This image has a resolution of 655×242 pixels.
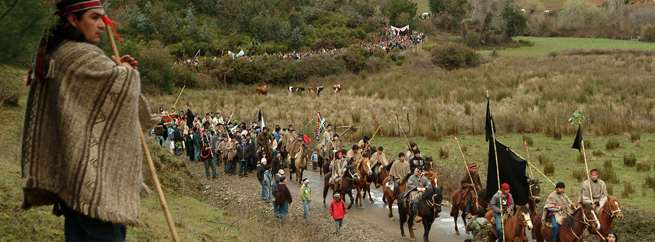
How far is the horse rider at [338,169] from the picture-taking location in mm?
14484

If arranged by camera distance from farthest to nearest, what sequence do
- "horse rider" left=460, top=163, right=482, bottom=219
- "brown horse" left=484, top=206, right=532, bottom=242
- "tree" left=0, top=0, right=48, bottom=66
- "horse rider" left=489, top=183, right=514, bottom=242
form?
1. "horse rider" left=460, top=163, right=482, bottom=219
2. "horse rider" left=489, top=183, right=514, bottom=242
3. "brown horse" left=484, top=206, right=532, bottom=242
4. "tree" left=0, top=0, right=48, bottom=66

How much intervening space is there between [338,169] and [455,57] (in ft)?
137

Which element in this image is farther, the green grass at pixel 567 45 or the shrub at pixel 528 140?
the green grass at pixel 567 45

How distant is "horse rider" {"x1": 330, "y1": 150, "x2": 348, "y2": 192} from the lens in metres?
14.5

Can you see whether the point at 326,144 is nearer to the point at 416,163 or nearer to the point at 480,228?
the point at 416,163

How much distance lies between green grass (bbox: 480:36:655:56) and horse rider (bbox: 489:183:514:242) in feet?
173

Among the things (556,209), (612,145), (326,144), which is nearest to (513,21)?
(612,145)

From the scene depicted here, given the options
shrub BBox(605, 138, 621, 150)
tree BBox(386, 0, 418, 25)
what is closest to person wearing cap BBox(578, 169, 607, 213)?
shrub BBox(605, 138, 621, 150)

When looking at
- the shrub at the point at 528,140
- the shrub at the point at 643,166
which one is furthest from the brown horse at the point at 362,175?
the shrub at the point at 528,140

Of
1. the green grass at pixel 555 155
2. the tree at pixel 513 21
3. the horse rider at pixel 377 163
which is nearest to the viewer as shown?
the green grass at pixel 555 155

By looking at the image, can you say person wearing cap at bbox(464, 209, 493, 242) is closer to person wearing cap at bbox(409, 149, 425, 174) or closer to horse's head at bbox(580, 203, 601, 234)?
Answer: horse's head at bbox(580, 203, 601, 234)

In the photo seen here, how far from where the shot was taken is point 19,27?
3.68 meters

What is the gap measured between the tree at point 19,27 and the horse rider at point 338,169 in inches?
432

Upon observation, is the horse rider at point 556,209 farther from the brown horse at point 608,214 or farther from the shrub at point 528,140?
the shrub at point 528,140
